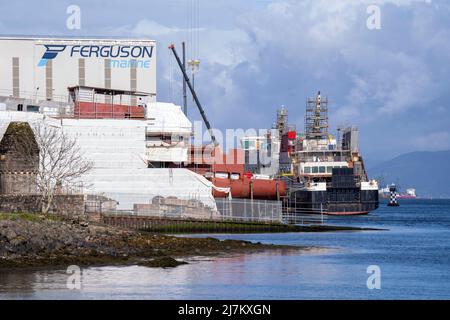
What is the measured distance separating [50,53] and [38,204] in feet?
104

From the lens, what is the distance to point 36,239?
41.2m

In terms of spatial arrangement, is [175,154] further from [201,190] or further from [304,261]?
[304,261]

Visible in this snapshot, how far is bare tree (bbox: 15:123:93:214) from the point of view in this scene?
5813 cm

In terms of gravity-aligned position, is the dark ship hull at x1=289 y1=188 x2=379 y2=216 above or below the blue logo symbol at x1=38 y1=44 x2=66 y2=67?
below

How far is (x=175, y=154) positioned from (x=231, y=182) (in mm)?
7131

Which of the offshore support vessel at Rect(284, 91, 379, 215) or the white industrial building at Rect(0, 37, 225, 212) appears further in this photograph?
the offshore support vessel at Rect(284, 91, 379, 215)

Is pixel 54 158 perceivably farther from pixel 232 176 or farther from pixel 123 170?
pixel 232 176

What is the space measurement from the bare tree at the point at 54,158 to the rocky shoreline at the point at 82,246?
32.1 ft

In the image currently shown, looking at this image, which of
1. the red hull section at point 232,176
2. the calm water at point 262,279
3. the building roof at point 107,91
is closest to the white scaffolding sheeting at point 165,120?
the red hull section at point 232,176

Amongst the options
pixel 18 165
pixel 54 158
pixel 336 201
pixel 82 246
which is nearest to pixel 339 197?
pixel 336 201

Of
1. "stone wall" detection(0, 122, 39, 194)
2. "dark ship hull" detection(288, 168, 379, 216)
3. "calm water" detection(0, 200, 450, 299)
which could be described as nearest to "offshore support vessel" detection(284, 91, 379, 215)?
"dark ship hull" detection(288, 168, 379, 216)

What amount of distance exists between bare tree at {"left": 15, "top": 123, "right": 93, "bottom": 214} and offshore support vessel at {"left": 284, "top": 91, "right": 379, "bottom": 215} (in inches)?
1728

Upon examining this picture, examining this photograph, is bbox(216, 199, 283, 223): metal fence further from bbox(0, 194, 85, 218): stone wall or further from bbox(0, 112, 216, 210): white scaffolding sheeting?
bbox(0, 194, 85, 218): stone wall

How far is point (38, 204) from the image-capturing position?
56.6m
